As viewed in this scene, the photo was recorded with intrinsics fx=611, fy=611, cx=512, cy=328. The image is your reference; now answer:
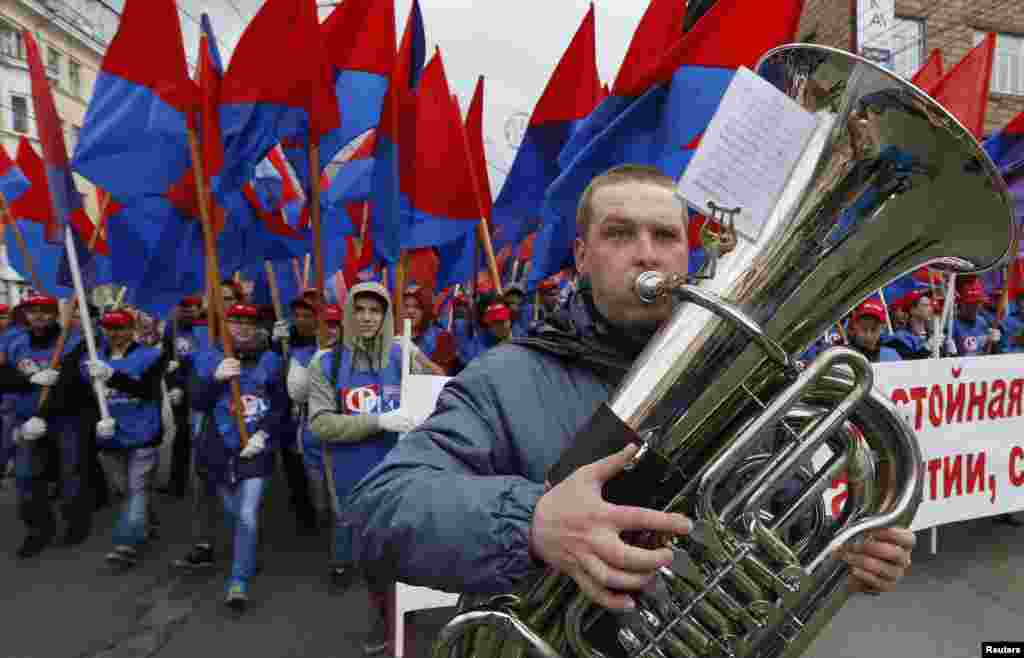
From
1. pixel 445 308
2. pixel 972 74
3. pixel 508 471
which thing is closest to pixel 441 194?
pixel 445 308

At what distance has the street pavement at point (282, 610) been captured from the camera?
341 centimetres

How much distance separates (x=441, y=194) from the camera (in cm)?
517

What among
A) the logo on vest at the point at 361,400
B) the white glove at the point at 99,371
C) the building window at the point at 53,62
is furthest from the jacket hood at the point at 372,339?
the building window at the point at 53,62

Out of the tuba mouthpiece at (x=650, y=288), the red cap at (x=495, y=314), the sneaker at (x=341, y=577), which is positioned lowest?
the sneaker at (x=341, y=577)

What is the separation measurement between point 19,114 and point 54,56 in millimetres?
3343

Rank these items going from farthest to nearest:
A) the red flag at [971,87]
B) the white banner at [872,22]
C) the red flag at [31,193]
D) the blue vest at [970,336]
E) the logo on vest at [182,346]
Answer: the white banner at [872,22] → the red flag at [31,193] → the blue vest at [970,336] → the logo on vest at [182,346] → the red flag at [971,87]

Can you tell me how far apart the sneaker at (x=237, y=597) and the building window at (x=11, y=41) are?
2631cm

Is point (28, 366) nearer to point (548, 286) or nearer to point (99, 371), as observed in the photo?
point (99, 371)

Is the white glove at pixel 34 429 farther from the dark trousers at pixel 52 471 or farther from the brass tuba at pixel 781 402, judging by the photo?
the brass tuba at pixel 781 402

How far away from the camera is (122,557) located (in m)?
4.45

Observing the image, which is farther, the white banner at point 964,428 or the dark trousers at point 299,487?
the dark trousers at point 299,487

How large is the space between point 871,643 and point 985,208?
3.13 meters

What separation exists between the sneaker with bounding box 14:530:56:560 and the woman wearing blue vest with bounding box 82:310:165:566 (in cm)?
56

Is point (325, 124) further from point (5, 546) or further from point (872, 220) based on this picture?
point (5, 546)
